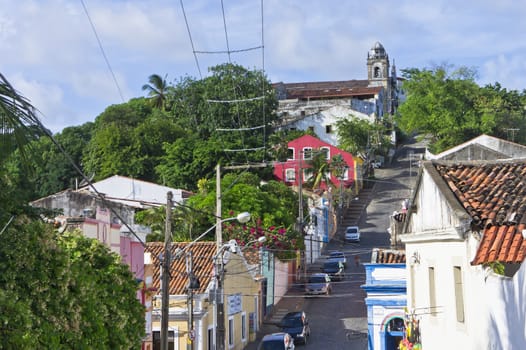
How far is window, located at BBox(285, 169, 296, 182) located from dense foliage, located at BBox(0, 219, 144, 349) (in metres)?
60.1

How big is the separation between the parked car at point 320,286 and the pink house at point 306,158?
24.9 metres

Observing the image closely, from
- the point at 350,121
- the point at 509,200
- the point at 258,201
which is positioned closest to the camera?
the point at 509,200

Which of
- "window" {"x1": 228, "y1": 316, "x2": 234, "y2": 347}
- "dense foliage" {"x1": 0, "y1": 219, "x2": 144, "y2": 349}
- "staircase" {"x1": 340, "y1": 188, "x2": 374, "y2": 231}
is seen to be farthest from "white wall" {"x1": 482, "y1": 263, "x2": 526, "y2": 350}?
"staircase" {"x1": 340, "y1": 188, "x2": 374, "y2": 231}

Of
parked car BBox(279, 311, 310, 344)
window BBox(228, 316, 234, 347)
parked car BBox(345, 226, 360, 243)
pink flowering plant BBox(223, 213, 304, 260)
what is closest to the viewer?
window BBox(228, 316, 234, 347)

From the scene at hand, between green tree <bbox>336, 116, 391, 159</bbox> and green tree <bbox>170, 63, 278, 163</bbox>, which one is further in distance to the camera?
green tree <bbox>336, 116, 391, 159</bbox>

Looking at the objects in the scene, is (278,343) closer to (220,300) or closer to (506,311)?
(220,300)

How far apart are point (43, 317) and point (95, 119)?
78009mm

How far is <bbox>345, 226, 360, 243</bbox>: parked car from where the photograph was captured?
63.4 metres

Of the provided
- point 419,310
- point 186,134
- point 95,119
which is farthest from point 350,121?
point 419,310

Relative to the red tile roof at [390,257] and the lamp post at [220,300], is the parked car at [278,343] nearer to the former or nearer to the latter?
the lamp post at [220,300]

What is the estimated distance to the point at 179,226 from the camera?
50.1 m

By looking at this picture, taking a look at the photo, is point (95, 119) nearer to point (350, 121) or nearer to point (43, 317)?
point (350, 121)

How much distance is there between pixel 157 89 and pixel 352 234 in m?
38.8

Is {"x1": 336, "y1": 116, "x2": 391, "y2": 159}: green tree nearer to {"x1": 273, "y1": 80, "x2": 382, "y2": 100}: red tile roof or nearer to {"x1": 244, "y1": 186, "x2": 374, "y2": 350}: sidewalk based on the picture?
{"x1": 273, "y1": 80, "x2": 382, "y2": 100}: red tile roof
